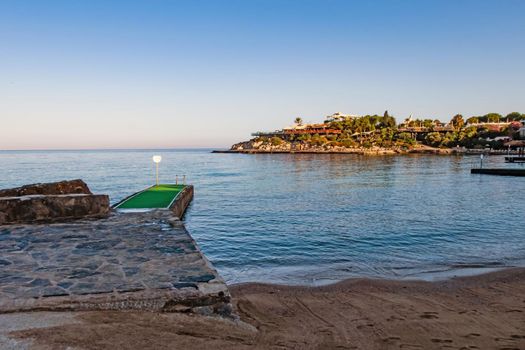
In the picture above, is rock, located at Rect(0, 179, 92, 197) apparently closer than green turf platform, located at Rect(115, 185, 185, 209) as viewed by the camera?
Yes

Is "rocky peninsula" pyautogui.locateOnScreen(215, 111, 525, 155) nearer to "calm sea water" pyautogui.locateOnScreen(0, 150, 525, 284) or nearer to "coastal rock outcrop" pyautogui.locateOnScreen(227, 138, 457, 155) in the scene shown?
"coastal rock outcrop" pyautogui.locateOnScreen(227, 138, 457, 155)

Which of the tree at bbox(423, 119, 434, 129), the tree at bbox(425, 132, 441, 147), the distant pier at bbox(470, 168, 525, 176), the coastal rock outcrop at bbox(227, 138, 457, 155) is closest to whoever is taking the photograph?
the distant pier at bbox(470, 168, 525, 176)

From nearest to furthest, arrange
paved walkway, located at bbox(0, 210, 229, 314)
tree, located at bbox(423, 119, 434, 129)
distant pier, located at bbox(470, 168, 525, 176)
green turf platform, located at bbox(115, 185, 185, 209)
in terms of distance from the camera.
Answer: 1. paved walkway, located at bbox(0, 210, 229, 314)
2. green turf platform, located at bbox(115, 185, 185, 209)
3. distant pier, located at bbox(470, 168, 525, 176)
4. tree, located at bbox(423, 119, 434, 129)

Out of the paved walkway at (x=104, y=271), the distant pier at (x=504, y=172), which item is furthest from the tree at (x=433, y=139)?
the paved walkway at (x=104, y=271)

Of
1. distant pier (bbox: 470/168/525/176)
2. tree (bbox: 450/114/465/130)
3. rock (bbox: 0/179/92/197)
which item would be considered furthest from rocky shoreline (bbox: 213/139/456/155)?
rock (bbox: 0/179/92/197)

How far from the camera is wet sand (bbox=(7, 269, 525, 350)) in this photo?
435 cm

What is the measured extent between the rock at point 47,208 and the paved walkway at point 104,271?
0.65 metres

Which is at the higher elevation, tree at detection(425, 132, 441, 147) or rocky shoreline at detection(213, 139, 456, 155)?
tree at detection(425, 132, 441, 147)

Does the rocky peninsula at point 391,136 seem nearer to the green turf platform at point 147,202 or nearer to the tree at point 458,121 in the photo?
the tree at point 458,121

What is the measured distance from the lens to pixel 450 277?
10.3 metres

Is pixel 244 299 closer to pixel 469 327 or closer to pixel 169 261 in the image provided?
pixel 169 261

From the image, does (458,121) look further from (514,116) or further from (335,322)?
(335,322)

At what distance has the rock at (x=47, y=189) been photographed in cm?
1097

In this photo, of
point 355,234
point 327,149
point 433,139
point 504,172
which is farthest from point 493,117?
point 355,234
